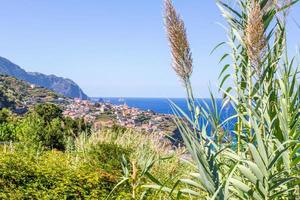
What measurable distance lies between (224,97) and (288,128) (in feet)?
1.84

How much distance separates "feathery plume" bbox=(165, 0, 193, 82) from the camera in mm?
1689

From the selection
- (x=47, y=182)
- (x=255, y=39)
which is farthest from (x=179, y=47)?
(x=47, y=182)

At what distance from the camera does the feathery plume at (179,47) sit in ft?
5.54

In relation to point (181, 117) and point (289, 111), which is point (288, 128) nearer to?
point (289, 111)

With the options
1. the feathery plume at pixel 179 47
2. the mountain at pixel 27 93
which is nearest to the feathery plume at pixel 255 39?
the feathery plume at pixel 179 47

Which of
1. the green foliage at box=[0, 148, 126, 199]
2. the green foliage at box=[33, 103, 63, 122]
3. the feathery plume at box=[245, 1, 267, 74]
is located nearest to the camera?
the feathery plume at box=[245, 1, 267, 74]

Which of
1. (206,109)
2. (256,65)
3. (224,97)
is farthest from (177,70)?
(224,97)

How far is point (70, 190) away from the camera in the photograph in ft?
21.9

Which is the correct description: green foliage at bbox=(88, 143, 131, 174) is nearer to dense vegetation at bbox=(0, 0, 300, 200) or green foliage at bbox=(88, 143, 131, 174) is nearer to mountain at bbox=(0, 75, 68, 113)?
dense vegetation at bbox=(0, 0, 300, 200)

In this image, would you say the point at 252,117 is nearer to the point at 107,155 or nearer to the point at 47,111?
the point at 107,155

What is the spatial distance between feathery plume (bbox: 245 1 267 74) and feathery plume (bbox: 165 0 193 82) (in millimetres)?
255

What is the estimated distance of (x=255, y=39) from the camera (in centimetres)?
153

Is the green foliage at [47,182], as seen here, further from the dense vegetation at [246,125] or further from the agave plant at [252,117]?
the agave plant at [252,117]

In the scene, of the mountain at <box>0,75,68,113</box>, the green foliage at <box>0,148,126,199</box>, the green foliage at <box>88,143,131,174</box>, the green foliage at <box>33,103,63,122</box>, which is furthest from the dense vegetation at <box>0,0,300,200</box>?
the mountain at <box>0,75,68,113</box>
